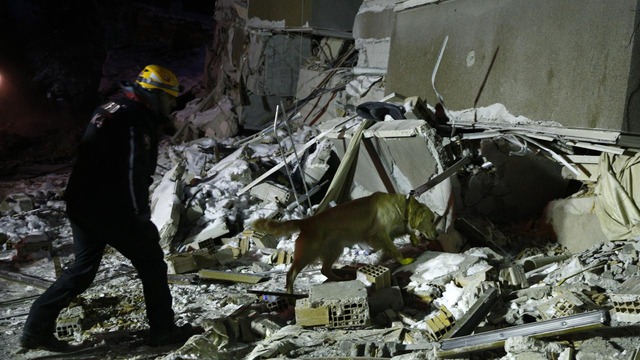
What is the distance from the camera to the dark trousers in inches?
151

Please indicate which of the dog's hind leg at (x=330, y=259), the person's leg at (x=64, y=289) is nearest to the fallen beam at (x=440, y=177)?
the dog's hind leg at (x=330, y=259)

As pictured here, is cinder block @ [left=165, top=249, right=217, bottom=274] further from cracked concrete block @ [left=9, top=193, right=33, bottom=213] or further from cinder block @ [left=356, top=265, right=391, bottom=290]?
cracked concrete block @ [left=9, top=193, right=33, bottom=213]

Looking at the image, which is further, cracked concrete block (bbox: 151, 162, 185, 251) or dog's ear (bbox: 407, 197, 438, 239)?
cracked concrete block (bbox: 151, 162, 185, 251)

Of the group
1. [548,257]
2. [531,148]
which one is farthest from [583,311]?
[531,148]

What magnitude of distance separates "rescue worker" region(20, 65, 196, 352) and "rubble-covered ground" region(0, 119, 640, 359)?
0.95ft

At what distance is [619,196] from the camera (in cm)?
500

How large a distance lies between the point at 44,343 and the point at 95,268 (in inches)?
26.7

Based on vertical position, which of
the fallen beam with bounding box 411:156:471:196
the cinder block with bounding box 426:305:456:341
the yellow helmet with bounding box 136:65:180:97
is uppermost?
the yellow helmet with bounding box 136:65:180:97

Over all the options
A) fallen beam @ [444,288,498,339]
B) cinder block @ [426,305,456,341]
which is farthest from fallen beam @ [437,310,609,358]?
cinder block @ [426,305,456,341]

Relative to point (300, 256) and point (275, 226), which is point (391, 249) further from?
point (275, 226)

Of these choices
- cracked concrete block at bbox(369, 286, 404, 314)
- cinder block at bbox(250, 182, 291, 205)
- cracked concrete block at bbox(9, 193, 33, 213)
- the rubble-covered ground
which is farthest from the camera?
cracked concrete block at bbox(9, 193, 33, 213)

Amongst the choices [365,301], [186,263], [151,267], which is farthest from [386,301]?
[186,263]

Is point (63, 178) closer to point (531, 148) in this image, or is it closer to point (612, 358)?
point (531, 148)

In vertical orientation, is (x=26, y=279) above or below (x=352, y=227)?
below
